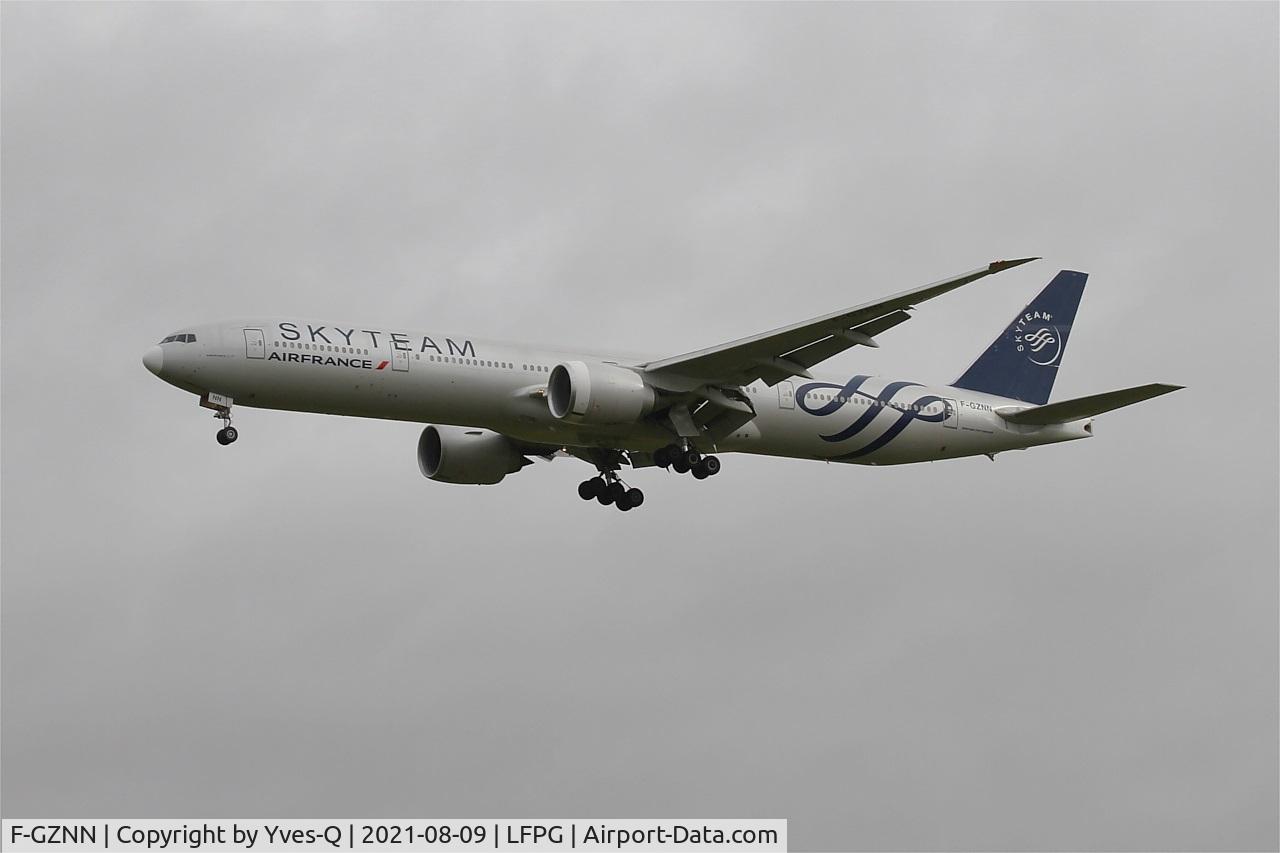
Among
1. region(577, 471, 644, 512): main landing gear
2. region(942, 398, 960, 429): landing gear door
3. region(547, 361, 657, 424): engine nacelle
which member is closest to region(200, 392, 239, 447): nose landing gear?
region(547, 361, 657, 424): engine nacelle

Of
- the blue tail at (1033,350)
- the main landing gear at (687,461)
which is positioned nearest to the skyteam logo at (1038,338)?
the blue tail at (1033,350)

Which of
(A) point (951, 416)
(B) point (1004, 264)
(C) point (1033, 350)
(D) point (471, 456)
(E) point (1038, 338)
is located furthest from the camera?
(E) point (1038, 338)

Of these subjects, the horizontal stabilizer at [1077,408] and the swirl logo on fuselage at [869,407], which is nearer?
the horizontal stabilizer at [1077,408]

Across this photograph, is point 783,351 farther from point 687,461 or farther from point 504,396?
point 504,396

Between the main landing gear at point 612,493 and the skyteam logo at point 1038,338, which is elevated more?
the skyteam logo at point 1038,338

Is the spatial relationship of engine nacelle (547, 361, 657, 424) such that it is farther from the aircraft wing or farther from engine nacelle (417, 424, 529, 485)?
engine nacelle (417, 424, 529, 485)

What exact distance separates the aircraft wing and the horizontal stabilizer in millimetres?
6674

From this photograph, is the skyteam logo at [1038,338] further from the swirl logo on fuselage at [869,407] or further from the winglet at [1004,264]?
the winglet at [1004,264]

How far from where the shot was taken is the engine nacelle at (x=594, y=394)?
141ft

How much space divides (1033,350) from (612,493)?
506 inches

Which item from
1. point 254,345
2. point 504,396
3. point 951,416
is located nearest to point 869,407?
point 951,416

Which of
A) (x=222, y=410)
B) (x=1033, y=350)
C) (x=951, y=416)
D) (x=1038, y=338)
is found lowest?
(x=222, y=410)

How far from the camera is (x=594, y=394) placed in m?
43.2

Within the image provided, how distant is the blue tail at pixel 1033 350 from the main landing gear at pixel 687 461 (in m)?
9.13
